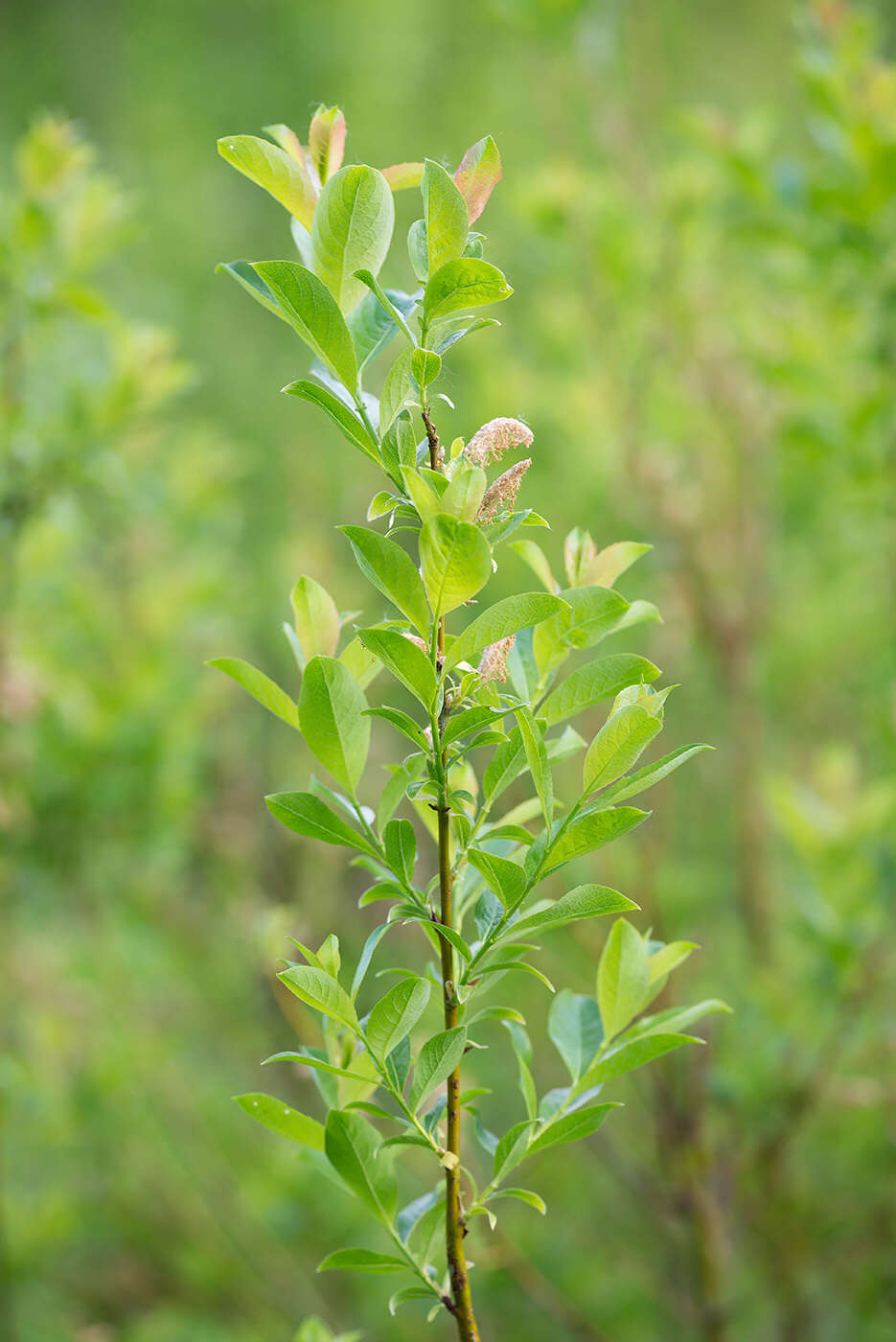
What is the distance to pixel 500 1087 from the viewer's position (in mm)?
1848

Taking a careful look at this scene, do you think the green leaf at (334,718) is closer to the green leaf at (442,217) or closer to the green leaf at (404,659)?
the green leaf at (404,659)

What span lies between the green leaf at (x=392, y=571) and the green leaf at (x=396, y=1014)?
11 cm

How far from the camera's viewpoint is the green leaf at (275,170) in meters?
0.33

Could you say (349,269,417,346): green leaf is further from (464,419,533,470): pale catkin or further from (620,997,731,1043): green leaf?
(620,997,731,1043): green leaf

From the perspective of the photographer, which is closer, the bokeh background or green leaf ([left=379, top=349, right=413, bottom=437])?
green leaf ([left=379, top=349, right=413, bottom=437])

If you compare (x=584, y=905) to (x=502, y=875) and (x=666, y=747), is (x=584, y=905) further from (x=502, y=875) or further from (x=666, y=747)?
(x=666, y=747)

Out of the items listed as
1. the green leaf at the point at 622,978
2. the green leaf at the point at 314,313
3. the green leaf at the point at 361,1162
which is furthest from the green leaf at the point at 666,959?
the green leaf at the point at 314,313

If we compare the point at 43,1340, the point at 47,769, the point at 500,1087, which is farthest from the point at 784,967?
the point at 43,1340

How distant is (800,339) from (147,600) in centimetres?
82

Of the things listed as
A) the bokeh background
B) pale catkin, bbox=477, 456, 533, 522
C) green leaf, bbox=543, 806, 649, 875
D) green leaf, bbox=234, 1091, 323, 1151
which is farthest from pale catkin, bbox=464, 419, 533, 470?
the bokeh background

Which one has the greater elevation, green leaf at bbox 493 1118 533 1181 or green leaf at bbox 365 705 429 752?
green leaf at bbox 365 705 429 752

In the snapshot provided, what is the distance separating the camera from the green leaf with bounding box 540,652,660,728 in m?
0.34

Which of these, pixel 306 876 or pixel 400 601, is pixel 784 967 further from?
pixel 400 601

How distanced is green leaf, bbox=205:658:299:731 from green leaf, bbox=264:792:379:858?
0.08 feet
